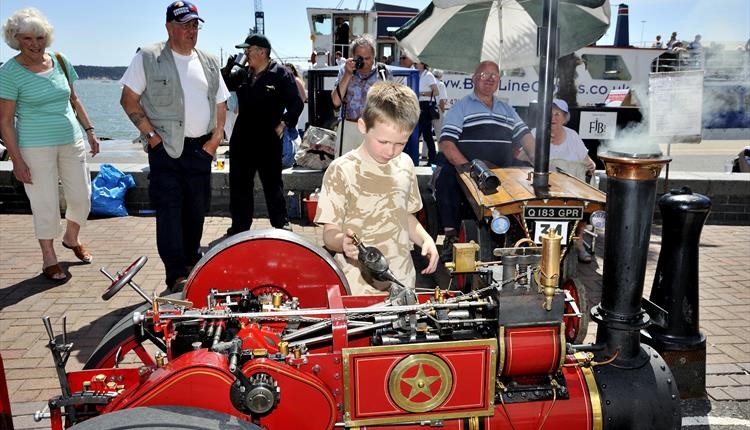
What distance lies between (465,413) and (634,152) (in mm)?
1081

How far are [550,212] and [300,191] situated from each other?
4026 millimetres

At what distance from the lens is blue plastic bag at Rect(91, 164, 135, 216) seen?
711 cm

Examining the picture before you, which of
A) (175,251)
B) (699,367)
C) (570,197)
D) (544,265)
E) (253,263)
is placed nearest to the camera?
(544,265)

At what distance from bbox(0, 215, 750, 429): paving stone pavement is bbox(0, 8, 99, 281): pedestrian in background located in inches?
15.0

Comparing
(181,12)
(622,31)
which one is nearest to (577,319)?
(181,12)

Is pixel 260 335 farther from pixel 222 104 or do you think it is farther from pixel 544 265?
pixel 222 104

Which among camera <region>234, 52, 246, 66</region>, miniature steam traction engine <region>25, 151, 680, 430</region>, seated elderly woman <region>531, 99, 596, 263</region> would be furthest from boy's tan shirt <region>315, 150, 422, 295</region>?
camera <region>234, 52, 246, 66</region>

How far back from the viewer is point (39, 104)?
4770 millimetres

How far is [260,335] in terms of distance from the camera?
2.07 metres

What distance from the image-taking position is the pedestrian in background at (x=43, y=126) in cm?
461

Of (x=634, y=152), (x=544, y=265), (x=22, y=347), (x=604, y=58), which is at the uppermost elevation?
(x=604, y=58)

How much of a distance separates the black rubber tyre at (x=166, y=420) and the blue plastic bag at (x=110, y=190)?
5856mm

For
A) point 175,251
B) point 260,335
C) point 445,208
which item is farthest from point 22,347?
point 445,208

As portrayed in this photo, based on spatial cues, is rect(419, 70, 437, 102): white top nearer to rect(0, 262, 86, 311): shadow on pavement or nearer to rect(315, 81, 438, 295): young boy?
rect(0, 262, 86, 311): shadow on pavement
